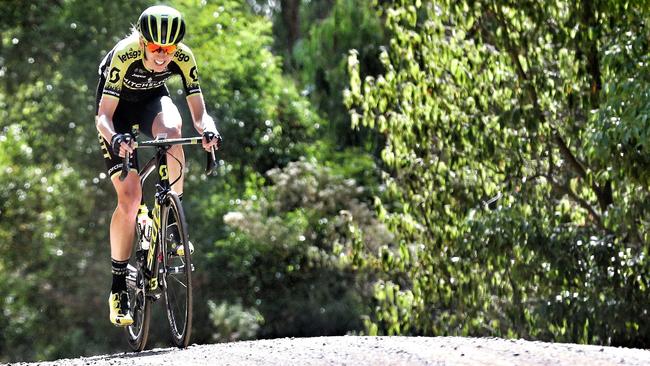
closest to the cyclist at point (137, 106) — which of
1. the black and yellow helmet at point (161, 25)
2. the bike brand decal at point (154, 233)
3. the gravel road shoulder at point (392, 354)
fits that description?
the black and yellow helmet at point (161, 25)

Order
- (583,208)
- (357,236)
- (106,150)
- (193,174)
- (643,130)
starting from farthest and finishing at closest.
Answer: (193,174), (357,236), (583,208), (643,130), (106,150)

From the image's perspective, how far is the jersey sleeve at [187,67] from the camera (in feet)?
25.9

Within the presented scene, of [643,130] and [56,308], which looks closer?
[643,130]

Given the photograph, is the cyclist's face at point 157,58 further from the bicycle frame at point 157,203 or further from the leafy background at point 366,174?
the leafy background at point 366,174

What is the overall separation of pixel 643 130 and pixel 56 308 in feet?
75.1

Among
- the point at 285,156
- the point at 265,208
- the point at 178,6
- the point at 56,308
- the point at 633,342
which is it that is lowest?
the point at 633,342

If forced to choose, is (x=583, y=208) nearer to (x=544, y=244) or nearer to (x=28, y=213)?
(x=544, y=244)

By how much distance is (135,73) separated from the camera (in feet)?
26.0

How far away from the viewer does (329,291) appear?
26.2 meters

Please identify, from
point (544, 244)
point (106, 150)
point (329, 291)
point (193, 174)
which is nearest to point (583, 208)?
point (544, 244)

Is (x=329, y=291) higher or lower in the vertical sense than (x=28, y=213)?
lower

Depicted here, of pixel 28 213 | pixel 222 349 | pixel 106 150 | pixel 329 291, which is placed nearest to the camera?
pixel 222 349

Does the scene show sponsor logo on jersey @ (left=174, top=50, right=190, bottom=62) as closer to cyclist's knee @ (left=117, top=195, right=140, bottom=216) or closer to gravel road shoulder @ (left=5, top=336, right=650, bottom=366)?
cyclist's knee @ (left=117, top=195, right=140, bottom=216)

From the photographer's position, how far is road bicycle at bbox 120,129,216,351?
7.64 m
